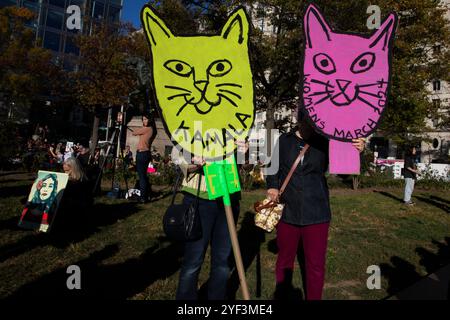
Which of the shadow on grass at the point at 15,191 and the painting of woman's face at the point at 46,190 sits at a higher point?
the painting of woman's face at the point at 46,190

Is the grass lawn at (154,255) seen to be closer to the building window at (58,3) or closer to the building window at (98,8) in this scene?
the building window at (98,8)

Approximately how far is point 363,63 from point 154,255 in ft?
10.9

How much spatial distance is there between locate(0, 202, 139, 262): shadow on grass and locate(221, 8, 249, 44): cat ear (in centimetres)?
358

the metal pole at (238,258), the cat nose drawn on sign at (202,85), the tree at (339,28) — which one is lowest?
the metal pole at (238,258)

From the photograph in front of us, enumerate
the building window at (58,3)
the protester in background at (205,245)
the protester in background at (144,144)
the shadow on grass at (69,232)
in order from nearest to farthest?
1. the protester in background at (205,245)
2. the shadow on grass at (69,232)
3. the protester in background at (144,144)
4. the building window at (58,3)

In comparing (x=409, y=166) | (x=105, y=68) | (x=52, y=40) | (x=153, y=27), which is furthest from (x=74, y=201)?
(x=52, y=40)

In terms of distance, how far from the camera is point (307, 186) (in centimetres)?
273

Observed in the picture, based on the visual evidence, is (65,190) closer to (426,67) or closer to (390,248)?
(390,248)

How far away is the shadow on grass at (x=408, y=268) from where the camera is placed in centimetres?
384

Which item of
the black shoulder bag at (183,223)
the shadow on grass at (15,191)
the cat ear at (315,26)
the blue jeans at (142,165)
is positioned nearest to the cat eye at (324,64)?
the cat ear at (315,26)

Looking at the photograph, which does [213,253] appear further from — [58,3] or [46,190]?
[58,3]

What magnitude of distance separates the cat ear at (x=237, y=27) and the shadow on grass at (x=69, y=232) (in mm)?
3580
